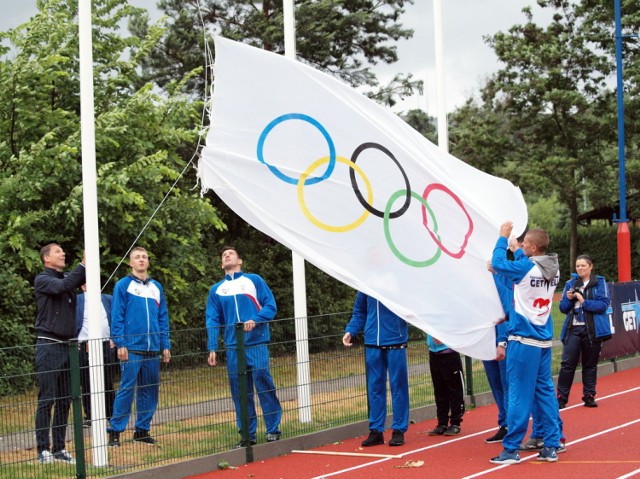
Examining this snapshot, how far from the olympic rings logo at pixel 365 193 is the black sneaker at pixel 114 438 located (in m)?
2.67

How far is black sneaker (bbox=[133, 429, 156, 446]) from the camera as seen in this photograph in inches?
357

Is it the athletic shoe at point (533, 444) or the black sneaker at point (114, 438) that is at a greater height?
the black sneaker at point (114, 438)

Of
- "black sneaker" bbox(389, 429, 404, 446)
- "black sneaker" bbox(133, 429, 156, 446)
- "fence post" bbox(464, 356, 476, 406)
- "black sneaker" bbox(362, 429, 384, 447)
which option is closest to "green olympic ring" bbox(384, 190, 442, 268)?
"black sneaker" bbox(389, 429, 404, 446)

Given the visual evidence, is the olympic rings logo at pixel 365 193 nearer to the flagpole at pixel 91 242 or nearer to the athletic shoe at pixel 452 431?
the flagpole at pixel 91 242

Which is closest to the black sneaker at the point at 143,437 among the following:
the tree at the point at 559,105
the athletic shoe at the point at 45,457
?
the athletic shoe at the point at 45,457

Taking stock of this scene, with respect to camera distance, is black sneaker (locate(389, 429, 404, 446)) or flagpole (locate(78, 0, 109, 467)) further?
black sneaker (locate(389, 429, 404, 446))

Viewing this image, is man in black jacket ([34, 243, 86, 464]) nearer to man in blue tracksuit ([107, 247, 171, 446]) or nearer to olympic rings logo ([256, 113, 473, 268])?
man in blue tracksuit ([107, 247, 171, 446])

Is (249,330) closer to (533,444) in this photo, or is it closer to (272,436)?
(272,436)

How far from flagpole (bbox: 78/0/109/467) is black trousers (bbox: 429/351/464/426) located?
12.4ft

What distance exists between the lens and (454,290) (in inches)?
363

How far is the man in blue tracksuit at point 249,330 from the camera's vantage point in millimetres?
9992

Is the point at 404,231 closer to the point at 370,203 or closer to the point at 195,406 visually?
the point at 370,203

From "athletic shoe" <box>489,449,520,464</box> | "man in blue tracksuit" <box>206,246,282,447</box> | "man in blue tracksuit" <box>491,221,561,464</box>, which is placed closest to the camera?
"man in blue tracksuit" <box>491,221,561,464</box>

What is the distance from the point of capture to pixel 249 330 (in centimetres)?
1006
